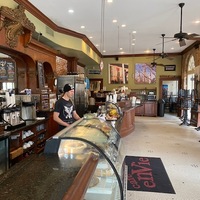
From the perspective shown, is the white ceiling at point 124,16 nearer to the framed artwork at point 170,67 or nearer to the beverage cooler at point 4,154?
the beverage cooler at point 4,154

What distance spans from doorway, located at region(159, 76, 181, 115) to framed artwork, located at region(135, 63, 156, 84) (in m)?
0.65

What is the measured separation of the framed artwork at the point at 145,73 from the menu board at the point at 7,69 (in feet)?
31.1

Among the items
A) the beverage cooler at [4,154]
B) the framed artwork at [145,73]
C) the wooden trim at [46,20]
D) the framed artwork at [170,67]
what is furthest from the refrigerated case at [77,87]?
the framed artwork at [170,67]

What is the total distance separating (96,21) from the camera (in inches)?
257

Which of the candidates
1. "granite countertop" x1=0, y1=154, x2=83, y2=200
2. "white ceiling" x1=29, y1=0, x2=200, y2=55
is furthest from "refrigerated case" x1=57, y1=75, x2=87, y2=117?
"granite countertop" x1=0, y1=154, x2=83, y2=200

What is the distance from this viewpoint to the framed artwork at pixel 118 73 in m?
13.3

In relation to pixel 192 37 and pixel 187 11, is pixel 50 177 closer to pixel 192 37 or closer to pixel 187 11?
pixel 192 37

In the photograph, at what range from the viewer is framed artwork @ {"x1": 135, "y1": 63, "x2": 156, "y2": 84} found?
13.1m

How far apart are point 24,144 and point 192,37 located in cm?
524

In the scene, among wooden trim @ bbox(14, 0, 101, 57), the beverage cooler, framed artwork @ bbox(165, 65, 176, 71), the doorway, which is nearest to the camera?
the beverage cooler

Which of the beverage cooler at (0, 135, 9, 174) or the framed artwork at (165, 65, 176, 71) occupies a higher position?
the framed artwork at (165, 65, 176, 71)

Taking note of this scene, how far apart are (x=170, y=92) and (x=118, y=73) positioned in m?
5.36

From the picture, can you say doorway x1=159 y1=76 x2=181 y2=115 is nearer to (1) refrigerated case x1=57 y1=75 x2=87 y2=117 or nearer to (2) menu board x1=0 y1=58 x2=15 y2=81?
(1) refrigerated case x1=57 y1=75 x2=87 y2=117

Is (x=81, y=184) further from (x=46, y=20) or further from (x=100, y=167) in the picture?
(x=46, y=20)
